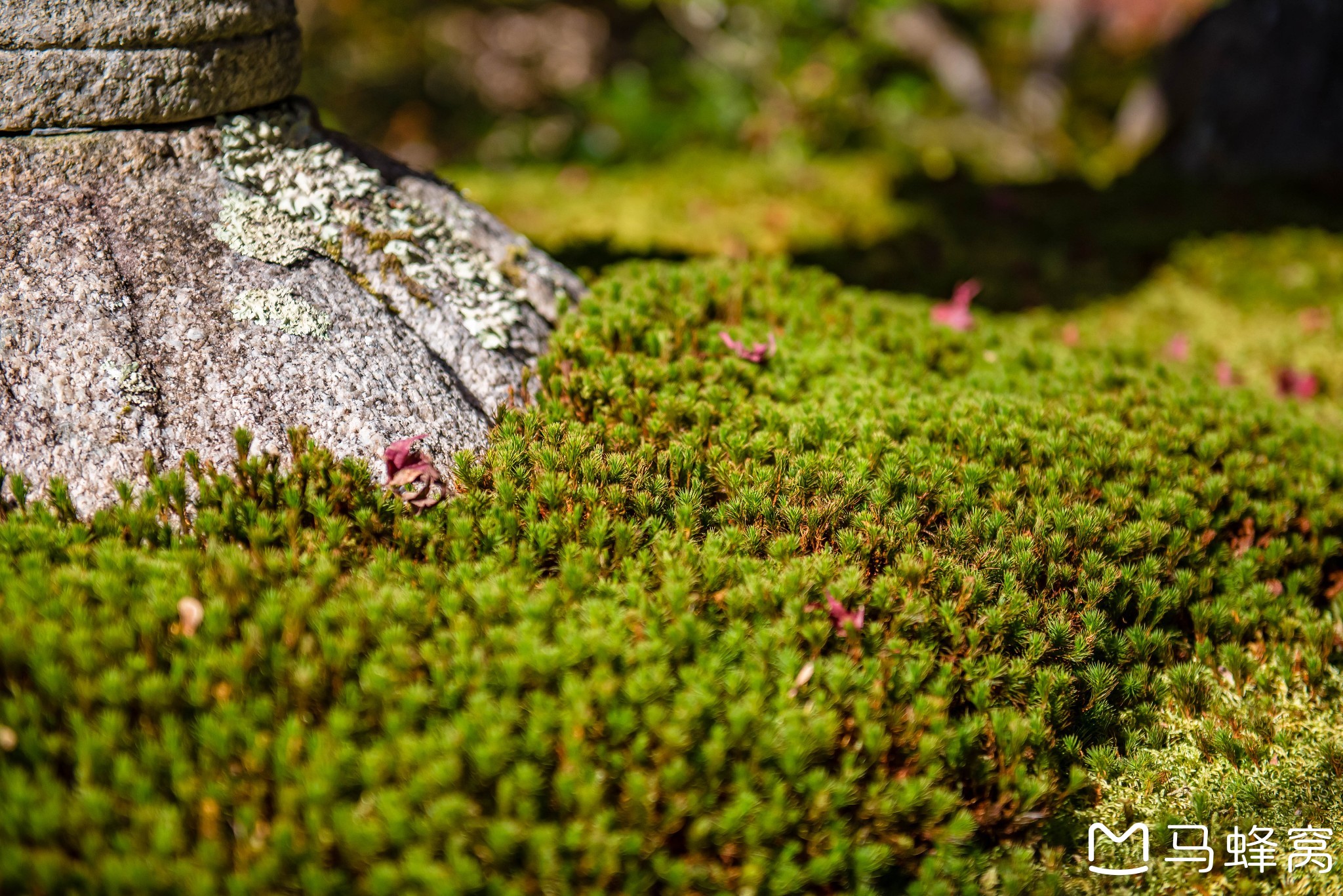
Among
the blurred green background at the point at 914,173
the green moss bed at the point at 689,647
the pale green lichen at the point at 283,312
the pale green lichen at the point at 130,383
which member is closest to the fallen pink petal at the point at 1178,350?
the blurred green background at the point at 914,173

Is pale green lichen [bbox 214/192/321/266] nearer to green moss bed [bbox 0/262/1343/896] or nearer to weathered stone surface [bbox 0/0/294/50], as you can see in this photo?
weathered stone surface [bbox 0/0/294/50]

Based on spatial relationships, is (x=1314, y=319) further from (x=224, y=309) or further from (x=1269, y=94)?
(x=224, y=309)

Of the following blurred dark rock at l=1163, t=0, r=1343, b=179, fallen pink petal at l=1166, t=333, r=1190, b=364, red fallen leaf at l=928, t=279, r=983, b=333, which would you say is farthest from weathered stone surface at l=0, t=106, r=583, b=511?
blurred dark rock at l=1163, t=0, r=1343, b=179

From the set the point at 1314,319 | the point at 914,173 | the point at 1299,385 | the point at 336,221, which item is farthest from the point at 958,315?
the point at 914,173

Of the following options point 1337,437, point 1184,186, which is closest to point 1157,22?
point 1184,186

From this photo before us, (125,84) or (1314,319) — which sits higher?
(125,84)

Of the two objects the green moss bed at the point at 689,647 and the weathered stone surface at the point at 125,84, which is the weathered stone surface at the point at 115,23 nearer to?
the weathered stone surface at the point at 125,84
